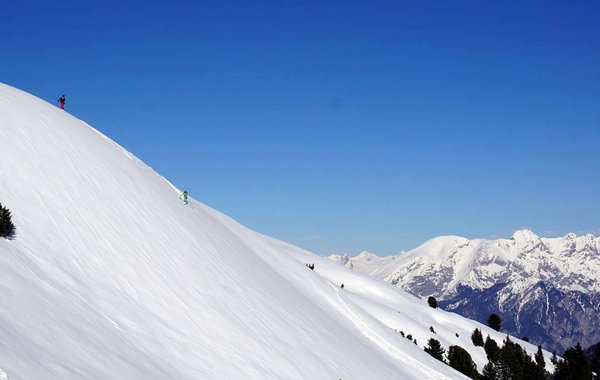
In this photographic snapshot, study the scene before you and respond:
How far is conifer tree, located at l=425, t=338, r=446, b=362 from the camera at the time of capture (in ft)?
219

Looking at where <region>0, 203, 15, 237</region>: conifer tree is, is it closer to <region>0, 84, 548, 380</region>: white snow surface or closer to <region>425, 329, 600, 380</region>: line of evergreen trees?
<region>0, 84, 548, 380</region>: white snow surface

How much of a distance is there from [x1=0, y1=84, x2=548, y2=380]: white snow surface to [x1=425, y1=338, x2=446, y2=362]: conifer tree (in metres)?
19.7

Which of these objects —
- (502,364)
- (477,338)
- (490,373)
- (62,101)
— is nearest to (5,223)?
(62,101)

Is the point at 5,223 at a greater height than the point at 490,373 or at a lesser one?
lesser

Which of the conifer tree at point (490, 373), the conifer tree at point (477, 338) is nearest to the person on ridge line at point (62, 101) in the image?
the conifer tree at point (490, 373)

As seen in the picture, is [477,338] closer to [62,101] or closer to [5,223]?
[62,101]

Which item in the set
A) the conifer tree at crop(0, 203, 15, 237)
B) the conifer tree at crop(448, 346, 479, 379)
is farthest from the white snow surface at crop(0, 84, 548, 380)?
the conifer tree at crop(448, 346, 479, 379)

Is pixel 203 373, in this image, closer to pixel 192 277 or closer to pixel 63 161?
pixel 192 277

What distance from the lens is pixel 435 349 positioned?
68000 millimetres

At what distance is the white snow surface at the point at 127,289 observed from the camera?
49.3 feet

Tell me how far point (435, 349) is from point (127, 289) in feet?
178

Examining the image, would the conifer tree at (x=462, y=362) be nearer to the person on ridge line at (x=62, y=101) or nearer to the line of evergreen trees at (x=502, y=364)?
the line of evergreen trees at (x=502, y=364)

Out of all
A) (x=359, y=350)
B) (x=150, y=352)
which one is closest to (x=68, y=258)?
(x=150, y=352)

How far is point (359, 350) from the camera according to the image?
39.7 m
